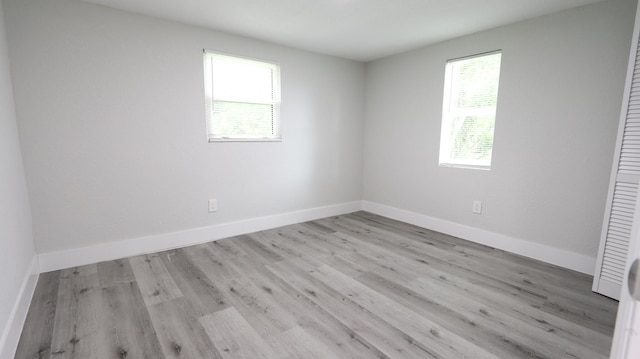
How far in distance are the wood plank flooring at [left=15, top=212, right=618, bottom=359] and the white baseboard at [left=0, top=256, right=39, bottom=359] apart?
0.05 meters

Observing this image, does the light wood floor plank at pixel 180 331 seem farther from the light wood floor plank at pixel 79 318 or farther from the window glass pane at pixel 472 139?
the window glass pane at pixel 472 139

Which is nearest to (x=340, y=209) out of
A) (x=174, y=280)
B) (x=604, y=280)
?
(x=174, y=280)

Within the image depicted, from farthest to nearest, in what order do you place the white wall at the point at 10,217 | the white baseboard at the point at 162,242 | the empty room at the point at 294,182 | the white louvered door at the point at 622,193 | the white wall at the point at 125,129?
the white baseboard at the point at 162,242, the white wall at the point at 125,129, the white louvered door at the point at 622,193, the empty room at the point at 294,182, the white wall at the point at 10,217

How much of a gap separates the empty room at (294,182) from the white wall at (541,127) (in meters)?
0.02

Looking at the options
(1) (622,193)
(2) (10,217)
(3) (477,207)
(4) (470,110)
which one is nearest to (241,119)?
(2) (10,217)

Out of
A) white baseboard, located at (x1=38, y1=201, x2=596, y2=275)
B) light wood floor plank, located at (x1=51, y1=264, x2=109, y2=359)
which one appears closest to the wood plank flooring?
light wood floor plank, located at (x1=51, y1=264, x2=109, y2=359)

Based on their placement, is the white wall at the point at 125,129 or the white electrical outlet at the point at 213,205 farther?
the white electrical outlet at the point at 213,205

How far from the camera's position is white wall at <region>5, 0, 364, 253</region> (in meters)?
2.35

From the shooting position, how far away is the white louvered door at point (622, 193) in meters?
2.03

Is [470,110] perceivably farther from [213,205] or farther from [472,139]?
[213,205]

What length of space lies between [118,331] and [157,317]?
210mm

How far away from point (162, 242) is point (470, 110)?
3589mm

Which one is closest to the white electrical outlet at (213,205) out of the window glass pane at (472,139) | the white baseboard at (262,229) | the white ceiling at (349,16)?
the white baseboard at (262,229)

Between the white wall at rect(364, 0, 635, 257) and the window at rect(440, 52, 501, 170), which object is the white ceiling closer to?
the white wall at rect(364, 0, 635, 257)
